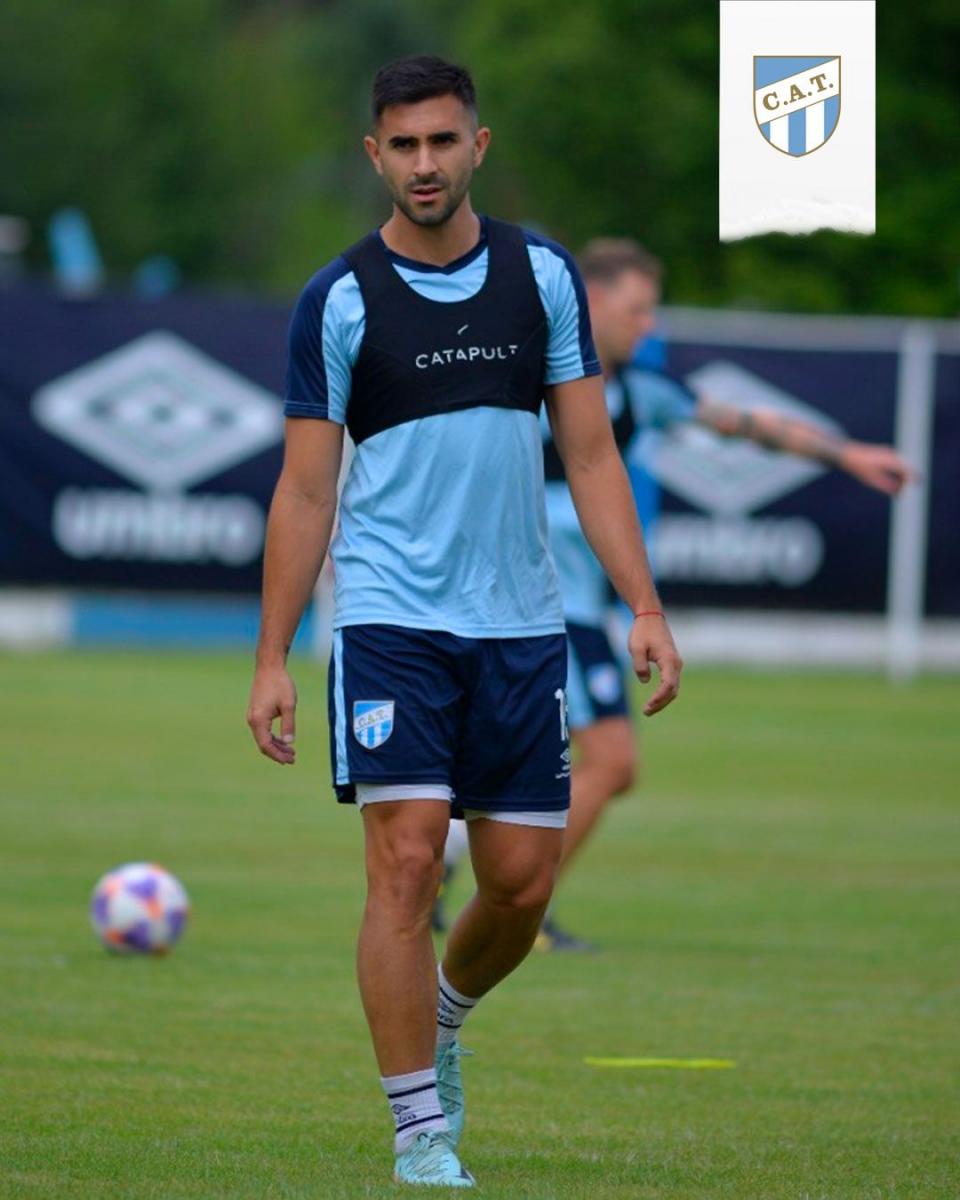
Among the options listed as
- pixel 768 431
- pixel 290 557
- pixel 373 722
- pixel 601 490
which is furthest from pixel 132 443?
pixel 373 722

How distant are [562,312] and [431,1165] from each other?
1.83m

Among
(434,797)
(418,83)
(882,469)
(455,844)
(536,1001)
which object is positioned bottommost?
(536,1001)

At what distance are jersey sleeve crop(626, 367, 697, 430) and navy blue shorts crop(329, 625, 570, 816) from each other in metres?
4.24

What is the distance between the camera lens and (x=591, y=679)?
981 centimetres

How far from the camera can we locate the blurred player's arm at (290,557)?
5.74 metres

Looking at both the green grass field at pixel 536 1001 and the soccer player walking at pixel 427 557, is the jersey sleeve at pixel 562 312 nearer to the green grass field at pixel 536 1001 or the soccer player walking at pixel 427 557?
the soccer player walking at pixel 427 557

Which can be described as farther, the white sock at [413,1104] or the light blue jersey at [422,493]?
the light blue jersey at [422,493]

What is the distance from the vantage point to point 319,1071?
277 inches

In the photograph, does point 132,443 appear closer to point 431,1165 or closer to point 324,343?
point 324,343

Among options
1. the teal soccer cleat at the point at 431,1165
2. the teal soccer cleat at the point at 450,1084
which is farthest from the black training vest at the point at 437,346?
the teal soccer cleat at the point at 431,1165

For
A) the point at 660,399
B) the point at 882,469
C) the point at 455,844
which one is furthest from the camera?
the point at 660,399

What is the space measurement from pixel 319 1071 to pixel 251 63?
228ft

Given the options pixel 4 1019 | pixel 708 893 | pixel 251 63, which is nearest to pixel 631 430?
pixel 708 893

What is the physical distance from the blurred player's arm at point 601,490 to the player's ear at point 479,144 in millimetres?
520
